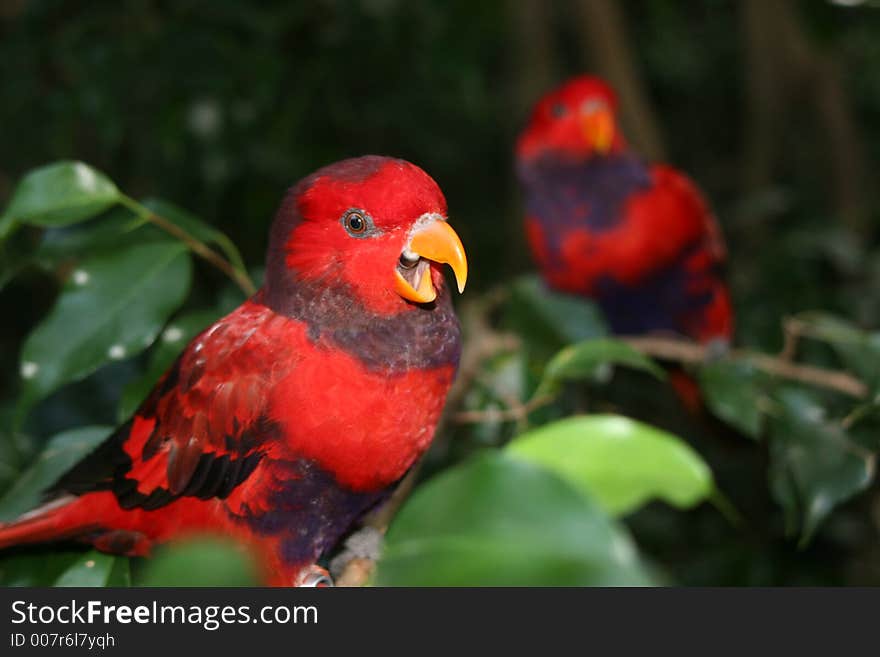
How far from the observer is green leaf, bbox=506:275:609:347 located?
1.53 metres

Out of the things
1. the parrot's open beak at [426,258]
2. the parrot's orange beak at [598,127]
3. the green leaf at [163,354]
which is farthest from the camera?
the parrot's orange beak at [598,127]

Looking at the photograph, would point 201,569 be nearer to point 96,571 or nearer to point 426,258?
point 426,258

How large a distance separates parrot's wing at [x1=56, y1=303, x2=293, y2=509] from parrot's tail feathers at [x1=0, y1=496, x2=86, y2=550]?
0.02 metres

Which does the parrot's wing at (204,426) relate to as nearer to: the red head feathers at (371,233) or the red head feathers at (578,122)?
the red head feathers at (371,233)

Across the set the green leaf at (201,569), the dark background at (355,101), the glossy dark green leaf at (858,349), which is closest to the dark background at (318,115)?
the dark background at (355,101)

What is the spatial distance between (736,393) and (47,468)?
0.91 m

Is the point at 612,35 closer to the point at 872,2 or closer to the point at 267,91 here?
the point at 267,91

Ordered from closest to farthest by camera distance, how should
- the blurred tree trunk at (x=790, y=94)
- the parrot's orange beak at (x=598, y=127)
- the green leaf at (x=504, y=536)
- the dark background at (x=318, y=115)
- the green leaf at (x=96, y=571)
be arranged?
1. the green leaf at (x=504, y=536)
2. the green leaf at (x=96, y=571)
3. the dark background at (x=318, y=115)
4. the parrot's orange beak at (x=598, y=127)
5. the blurred tree trunk at (x=790, y=94)

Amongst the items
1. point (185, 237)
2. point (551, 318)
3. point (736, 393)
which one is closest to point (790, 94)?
point (551, 318)

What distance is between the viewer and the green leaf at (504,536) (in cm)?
44

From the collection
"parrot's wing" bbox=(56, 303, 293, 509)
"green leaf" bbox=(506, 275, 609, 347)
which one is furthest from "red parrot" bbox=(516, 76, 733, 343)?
"parrot's wing" bbox=(56, 303, 293, 509)

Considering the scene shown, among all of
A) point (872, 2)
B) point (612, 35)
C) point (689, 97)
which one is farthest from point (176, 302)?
point (689, 97)

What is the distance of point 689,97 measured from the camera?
546 cm

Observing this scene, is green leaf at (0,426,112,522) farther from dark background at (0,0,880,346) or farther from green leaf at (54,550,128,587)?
dark background at (0,0,880,346)
